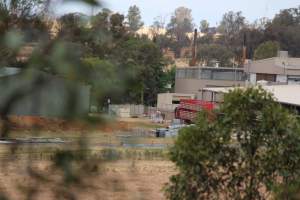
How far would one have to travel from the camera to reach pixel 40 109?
114 centimetres

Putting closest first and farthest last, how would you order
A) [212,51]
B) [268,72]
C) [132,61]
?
[132,61] < [268,72] < [212,51]

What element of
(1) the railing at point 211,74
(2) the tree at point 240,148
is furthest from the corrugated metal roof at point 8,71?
(1) the railing at point 211,74

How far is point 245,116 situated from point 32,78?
7850mm

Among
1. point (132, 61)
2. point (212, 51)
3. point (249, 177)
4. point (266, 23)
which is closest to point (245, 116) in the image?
point (249, 177)

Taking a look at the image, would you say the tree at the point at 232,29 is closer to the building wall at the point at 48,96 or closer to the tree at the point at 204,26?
the tree at the point at 204,26

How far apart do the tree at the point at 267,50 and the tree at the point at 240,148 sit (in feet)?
218

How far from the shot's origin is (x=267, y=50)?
75.5 meters

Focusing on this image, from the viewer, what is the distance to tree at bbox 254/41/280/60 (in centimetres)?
7488

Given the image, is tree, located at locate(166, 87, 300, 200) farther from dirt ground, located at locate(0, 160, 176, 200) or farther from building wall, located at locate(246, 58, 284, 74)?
building wall, located at locate(246, 58, 284, 74)

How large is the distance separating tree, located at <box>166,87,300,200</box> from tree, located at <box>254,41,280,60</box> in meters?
66.6

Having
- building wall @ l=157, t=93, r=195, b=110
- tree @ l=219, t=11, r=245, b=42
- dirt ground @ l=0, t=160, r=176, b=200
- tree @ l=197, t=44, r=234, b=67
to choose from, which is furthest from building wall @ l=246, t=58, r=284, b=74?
dirt ground @ l=0, t=160, r=176, b=200

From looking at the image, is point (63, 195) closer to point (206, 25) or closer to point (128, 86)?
point (128, 86)

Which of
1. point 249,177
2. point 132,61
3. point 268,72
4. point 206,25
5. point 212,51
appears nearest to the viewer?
point 132,61

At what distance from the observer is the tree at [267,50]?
74.9 metres
